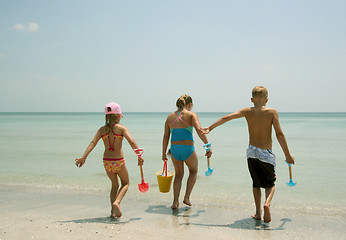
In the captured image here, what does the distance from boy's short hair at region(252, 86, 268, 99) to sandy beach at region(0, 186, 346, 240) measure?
5.92 feet

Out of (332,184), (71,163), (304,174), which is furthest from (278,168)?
(71,163)

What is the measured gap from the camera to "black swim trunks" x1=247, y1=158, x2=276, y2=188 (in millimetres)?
4160

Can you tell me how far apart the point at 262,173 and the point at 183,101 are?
5.49ft

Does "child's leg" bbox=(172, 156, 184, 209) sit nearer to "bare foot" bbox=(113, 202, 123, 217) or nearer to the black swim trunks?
"bare foot" bbox=(113, 202, 123, 217)

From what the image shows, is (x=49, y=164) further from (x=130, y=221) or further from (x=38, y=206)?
(x=130, y=221)

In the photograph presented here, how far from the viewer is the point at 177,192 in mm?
4898

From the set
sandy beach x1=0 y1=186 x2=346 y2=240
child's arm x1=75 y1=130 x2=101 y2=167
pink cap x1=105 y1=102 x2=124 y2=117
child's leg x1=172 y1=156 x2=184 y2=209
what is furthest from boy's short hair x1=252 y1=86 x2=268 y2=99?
child's arm x1=75 y1=130 x2=101 y2=167

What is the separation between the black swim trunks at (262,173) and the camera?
4160mm

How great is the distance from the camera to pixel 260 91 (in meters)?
4.14

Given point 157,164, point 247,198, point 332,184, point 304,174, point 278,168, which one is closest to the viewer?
point 247,198

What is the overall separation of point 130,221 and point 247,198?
2.44 meters

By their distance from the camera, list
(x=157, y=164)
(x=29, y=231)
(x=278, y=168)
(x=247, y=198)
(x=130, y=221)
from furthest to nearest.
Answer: (x=157, y=164) → (x=278, y=168) → (x=247, y=198) → (x=130, y=221) → (x=29, y=231)

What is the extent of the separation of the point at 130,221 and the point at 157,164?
205 inches

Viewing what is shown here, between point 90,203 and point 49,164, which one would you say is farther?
point 49,164
